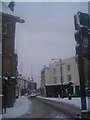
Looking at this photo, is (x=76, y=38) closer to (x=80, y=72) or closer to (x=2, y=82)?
(x=80, y=72)

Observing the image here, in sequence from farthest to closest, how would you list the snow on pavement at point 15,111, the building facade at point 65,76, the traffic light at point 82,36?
the snow on pavement at point 15,111, the building facade at point 65,76, the traffic light at point 82,36

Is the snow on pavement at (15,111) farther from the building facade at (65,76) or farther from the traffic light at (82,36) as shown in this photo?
the traffic light at (82,36)

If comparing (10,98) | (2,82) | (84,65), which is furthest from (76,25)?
(10,98)

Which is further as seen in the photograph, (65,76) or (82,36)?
(65,76)

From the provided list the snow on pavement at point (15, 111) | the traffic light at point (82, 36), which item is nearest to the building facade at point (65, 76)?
the traffic light at point (82, 36)

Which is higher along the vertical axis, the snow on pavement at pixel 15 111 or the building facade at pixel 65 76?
the building facade at pixel 65 76

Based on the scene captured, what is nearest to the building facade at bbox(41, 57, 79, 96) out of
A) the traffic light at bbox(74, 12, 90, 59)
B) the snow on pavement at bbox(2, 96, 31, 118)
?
the traffic light at bbox(74, 12, 90, 59)

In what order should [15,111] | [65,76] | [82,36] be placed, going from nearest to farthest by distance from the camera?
[82,36] → [15,111] → [65,76]

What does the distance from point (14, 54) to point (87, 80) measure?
2090 centimetres

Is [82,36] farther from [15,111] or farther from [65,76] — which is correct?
[65,76]

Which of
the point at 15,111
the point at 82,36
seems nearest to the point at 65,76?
the point at 15,111

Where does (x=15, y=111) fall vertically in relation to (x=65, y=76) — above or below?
below

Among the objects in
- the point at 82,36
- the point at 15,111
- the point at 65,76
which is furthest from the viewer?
the point at 65,76

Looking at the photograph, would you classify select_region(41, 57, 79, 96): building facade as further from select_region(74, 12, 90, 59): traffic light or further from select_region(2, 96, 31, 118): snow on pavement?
select_region(2, 96, 31, 118): snow on pavement
